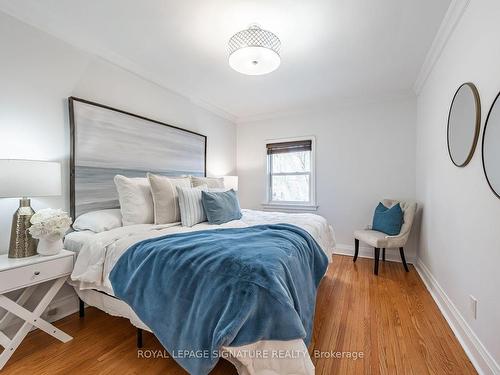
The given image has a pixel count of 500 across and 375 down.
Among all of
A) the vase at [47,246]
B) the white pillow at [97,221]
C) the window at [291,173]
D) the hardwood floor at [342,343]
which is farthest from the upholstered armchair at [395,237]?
the vase at [47,246]

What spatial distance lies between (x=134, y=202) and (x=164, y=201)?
26 centimetres

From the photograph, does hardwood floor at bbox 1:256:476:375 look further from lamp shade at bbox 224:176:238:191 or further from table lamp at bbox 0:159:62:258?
lamp shade at bbox 224:176:238:191

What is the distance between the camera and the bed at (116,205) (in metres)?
1.09

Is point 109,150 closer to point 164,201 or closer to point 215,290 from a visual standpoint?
point 164,201

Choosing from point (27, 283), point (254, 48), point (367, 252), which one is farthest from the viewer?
point (367, 252)

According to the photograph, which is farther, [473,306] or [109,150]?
[109,150]

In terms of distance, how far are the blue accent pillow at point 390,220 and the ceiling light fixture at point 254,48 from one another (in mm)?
2397

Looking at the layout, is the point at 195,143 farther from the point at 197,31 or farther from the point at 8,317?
the point at 8,317

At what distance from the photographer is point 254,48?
190 centimetres

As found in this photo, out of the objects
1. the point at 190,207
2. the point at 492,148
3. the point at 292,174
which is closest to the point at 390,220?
the point at 292,174

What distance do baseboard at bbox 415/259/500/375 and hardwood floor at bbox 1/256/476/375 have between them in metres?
0.04

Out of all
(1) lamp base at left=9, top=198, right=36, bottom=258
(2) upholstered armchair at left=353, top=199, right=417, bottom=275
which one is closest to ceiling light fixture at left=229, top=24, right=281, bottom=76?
(1) lamp base at left=9, top=198, right=36, bottom=258

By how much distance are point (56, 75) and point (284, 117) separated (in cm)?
319

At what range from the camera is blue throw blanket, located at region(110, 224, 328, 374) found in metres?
1.08
